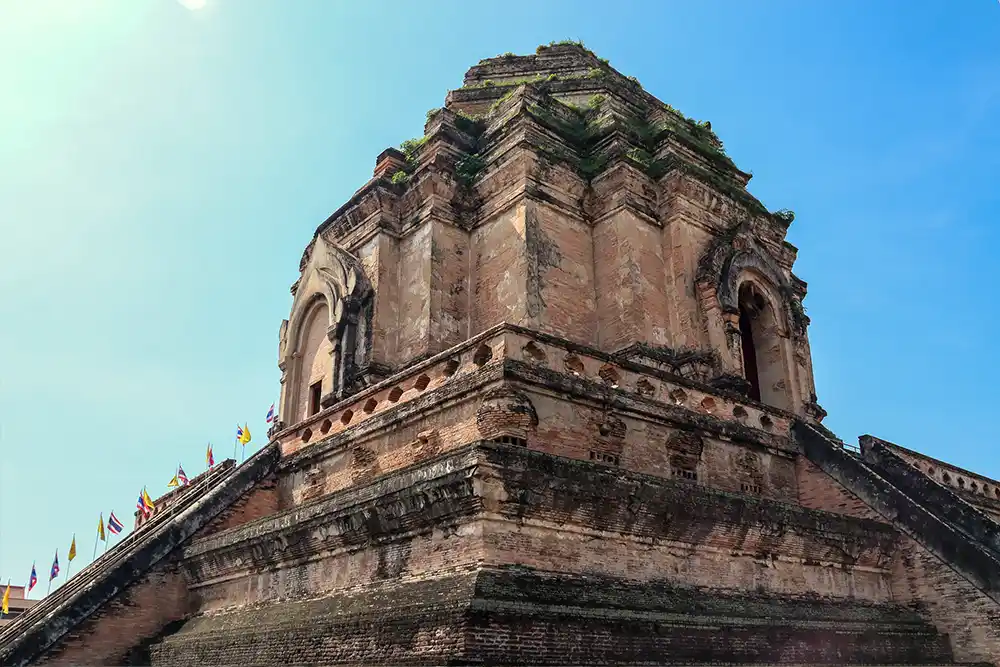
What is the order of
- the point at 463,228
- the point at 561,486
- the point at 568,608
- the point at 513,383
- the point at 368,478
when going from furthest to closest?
1. the point at 463,228
2. the point at 368,478
3. the point at 513,383
4. the point at 561,486
5. the point at 568,608

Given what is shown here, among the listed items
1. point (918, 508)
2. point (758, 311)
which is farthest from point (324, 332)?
point (918, 508)

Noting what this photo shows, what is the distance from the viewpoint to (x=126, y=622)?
1152 cm

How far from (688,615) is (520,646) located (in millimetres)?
2329

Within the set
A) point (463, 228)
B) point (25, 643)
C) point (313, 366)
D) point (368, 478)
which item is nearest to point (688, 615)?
point (368, 478)

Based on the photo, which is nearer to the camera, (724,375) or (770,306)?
(724,375)

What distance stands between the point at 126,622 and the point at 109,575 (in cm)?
67

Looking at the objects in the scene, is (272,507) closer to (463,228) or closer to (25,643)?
(25,643)

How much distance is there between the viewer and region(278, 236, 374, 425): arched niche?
16.5 metres

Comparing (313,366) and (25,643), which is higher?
(313,366)

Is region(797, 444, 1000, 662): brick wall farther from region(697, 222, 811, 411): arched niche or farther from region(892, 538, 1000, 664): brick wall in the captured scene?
region(697, 222, 811, 411): arched niche

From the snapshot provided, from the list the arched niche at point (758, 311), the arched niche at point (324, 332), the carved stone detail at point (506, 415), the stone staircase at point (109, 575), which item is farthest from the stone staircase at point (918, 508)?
the stone staircase at point (109, 575)

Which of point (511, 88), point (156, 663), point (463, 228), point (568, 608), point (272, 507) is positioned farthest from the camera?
point (511, 88)

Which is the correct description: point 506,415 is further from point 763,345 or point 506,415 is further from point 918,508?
point 763,345

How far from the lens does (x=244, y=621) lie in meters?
10.6
